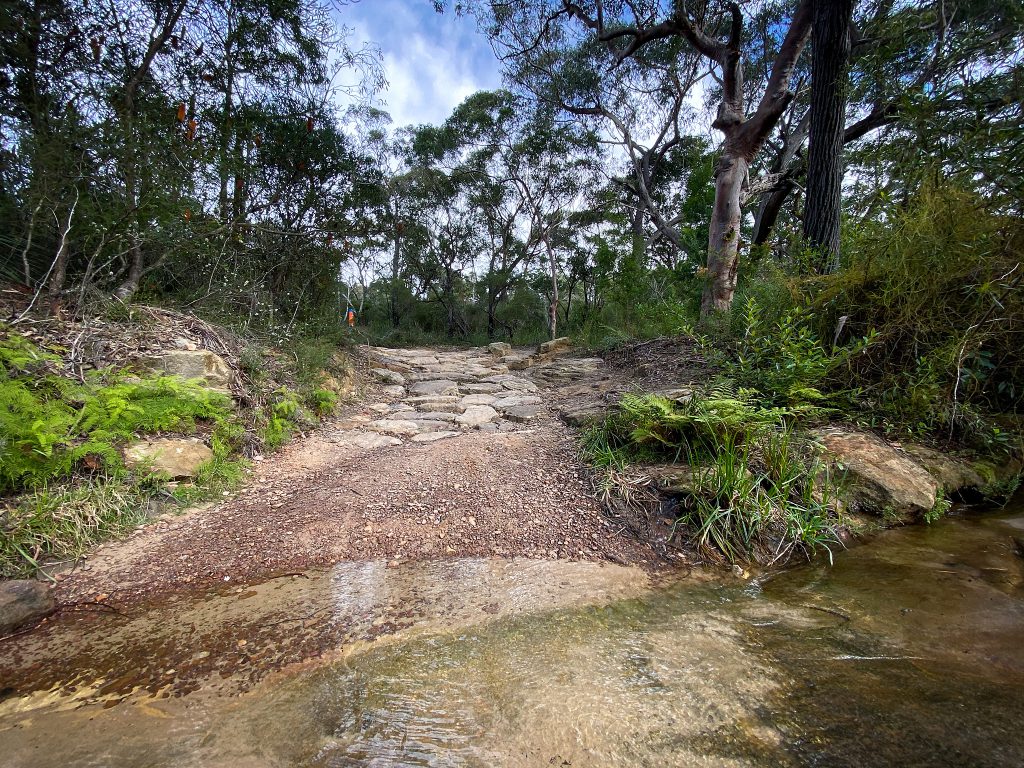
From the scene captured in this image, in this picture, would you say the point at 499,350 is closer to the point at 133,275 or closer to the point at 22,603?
the point at 133,275

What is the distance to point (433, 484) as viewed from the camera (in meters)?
2.57

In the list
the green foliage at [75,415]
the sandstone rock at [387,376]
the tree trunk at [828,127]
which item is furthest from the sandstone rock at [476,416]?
the tree trunk at [828,127]

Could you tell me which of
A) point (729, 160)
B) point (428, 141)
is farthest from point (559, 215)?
point (729, 160)

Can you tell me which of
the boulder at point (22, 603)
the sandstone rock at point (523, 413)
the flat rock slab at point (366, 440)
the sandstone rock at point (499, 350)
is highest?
the sandstone rock at point (499, 350)

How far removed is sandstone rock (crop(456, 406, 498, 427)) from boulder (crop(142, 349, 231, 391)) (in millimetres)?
1988

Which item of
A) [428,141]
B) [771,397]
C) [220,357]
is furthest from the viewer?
[428,141]

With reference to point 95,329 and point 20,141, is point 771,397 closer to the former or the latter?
point 95,329

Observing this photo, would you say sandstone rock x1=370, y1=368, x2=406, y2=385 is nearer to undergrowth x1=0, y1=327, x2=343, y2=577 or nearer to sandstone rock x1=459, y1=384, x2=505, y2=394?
sandstone rock x1=459, y1=384, x2=505, y2=394

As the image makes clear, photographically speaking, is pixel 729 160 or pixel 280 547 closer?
pixel 280 547

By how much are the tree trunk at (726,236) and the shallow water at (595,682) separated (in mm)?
4151

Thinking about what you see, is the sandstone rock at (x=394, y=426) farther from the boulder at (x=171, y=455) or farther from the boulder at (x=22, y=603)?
the boulder at (x=22, y=603)

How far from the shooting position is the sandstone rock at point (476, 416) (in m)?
4.06

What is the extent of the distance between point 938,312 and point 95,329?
559 cm

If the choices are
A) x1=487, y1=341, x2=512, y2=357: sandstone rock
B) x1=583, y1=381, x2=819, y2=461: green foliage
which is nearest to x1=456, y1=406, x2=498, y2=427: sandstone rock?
x1=583, y1=381, x2=819, y2=461: green foliage
